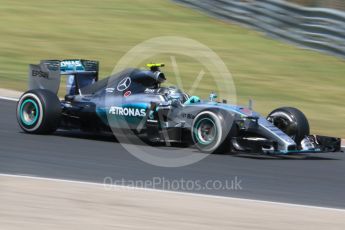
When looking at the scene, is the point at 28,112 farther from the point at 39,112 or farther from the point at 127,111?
the point at 127,111

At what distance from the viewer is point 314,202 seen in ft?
26.6

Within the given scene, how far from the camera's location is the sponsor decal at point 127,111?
35.8 feet

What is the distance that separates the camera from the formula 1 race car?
1030 centimetres

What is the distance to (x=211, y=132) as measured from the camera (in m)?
10.3

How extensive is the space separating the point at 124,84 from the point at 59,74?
1223 millimetres

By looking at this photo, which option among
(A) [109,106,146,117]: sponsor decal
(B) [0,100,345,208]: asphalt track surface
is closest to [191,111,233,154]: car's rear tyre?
(B) [0,100,345,208]: asphalt track surface

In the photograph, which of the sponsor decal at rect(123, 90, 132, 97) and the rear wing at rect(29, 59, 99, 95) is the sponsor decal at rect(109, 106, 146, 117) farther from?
the rear wing at rect(29, 59, 99, 95)

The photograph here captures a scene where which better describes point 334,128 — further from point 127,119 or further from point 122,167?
point 122,167

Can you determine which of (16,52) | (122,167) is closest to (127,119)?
(122,167)

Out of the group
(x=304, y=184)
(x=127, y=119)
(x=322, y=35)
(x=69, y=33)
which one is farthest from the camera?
(x=69, y=33)

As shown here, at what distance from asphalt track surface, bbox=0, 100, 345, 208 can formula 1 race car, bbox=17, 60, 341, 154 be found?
20 centimetres

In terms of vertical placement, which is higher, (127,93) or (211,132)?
(127,93)

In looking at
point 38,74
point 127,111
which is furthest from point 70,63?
point 127,111

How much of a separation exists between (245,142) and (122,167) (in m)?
1.70
